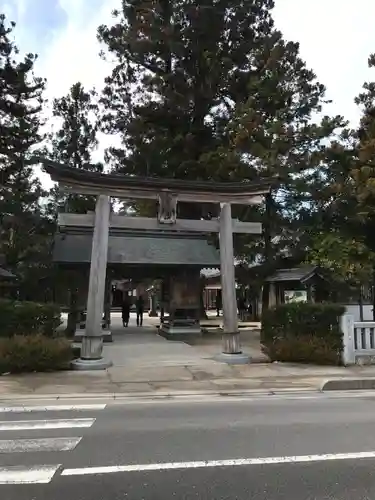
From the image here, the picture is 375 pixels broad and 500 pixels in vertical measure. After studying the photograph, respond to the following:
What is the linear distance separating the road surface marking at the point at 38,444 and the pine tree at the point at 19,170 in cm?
1886

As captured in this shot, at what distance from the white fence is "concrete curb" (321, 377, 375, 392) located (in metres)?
2.32

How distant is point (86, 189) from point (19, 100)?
12.3 metres

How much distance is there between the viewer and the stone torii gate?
1364 centimetres

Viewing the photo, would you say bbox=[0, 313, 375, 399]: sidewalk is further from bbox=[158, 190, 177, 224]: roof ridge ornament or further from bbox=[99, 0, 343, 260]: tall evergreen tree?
bbox=[99, 0, 343, 260]: tall evergreen tree

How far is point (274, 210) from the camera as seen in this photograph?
75.1 feet

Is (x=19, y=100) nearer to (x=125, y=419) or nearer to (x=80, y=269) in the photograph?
(x=80, y=269)

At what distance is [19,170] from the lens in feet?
83.8

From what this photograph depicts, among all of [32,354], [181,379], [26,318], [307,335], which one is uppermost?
[26,318]

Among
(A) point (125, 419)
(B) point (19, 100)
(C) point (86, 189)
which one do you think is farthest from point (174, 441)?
(B) point (19, 100)

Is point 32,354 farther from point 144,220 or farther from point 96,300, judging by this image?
point 144,220

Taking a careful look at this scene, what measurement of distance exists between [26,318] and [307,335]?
24.3 ft

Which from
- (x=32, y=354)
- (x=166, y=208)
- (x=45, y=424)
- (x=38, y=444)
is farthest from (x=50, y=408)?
(x=166, y=208)

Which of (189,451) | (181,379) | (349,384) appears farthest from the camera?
(181,379)

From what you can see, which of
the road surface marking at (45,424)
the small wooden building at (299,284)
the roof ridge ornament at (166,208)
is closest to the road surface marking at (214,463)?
the road surface marking at (45,424)
